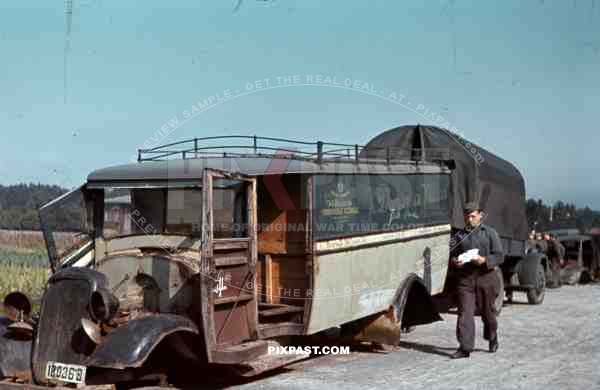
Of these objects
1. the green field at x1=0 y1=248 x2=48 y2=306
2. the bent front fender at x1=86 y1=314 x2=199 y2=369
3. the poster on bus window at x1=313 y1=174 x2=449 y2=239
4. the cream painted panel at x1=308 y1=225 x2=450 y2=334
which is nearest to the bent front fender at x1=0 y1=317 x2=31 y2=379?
the bent front fender at x1=86 y1=314 x2=199 y2=369

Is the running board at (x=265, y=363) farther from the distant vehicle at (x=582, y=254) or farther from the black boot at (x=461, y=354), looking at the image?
the distant vehicle at (x=582, y=254)

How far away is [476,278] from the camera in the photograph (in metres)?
9.41

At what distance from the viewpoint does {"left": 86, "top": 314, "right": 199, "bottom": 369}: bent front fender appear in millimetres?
6105

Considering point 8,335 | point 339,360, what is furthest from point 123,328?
point 339,360

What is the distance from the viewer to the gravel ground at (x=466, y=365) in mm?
7699

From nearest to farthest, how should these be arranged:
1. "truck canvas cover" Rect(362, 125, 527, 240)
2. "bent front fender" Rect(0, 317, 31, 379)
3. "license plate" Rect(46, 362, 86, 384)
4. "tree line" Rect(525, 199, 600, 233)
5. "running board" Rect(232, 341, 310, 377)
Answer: "license plate" Rect(46, 362, 86, 384), "bent front fender" Rect(0, 317, 31, 379), "running board" Rect(232, 341, 310, 377), "truck canvas cover" Rect(362, 125, 527, 240), "tree line" Rect(525, 199, 600, 233)

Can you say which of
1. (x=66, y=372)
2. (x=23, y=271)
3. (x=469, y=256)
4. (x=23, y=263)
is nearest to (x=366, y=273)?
(x=469, y=256)

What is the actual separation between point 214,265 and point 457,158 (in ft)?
21.0

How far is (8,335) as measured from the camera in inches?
281

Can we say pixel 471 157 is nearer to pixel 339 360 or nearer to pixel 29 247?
pixel 339 360

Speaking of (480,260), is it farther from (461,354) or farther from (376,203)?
(376,203)

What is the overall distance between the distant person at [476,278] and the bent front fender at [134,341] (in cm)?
393

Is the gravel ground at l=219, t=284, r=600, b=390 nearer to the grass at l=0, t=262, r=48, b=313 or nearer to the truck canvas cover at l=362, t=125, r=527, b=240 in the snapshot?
the truck canvas cover at l=362, t=125, r=527, b=240

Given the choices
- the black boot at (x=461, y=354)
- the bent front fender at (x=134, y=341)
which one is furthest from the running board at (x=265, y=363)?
the black boot at (x=461, y=354)
